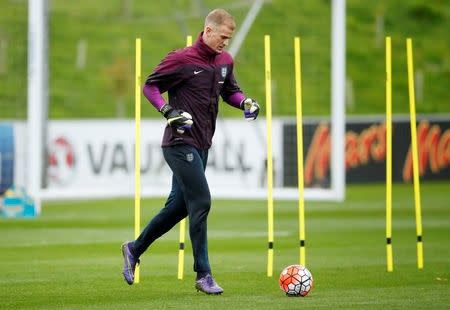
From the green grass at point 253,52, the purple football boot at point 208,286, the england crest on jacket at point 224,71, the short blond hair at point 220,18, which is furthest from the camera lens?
the green grass at point 253,52

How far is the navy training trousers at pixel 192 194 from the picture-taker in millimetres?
11258

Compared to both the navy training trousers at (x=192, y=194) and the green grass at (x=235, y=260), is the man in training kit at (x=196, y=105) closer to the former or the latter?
the navy training trousers at (x=192, y=194)

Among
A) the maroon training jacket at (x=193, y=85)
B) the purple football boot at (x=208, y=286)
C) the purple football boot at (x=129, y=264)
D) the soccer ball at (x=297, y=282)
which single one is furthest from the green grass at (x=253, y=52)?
the soccer ball at (x=297, y=282)

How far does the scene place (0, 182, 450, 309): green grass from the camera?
1105 centimetres

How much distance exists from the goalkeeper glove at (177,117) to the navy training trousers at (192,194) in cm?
30

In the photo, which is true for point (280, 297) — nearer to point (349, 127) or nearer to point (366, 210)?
point (366, 210)

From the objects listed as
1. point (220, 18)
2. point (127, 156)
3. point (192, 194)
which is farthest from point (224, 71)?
point (127, 156)

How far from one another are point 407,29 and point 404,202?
68.1ft

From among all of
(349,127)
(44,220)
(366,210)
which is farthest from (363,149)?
(44,220)

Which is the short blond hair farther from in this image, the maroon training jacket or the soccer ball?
the soccer ball

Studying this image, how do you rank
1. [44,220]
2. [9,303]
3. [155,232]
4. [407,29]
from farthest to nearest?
[407,29] < [44,220] < [155,232] < [9,303]

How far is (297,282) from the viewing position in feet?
36.7

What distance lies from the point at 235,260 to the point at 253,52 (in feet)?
77.8

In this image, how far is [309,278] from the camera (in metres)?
11.3
